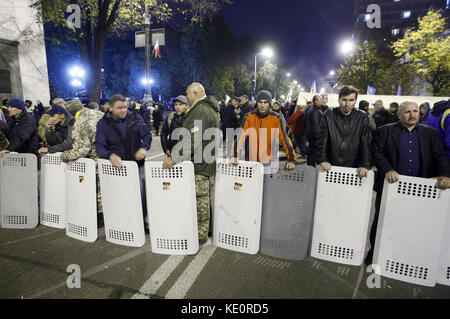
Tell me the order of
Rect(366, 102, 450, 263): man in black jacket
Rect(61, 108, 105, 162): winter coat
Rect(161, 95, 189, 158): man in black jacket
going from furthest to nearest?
Rect(161, 95, 189, 158): man in black jacket
Rect(61, 108, 105, 162): winter coat
Rect(366, 102, 450, 263): man in black jacket

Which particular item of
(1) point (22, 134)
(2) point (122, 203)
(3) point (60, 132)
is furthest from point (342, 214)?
(1) point (22, 134)

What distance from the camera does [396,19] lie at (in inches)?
3388

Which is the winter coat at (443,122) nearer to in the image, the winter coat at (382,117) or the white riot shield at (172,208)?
the white riot shield at (172,208)

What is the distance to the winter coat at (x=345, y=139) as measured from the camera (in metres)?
3.63

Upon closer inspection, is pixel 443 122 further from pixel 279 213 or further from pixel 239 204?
pixel 239 204

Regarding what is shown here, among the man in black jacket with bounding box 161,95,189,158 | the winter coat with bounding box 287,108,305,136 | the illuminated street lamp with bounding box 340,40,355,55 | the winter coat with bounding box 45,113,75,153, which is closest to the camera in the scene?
the man in black jacket with bounding box 161,95,189,158

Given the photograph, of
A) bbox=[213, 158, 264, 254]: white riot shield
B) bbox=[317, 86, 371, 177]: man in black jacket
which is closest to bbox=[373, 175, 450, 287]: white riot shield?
bbox=[317, 86, 371, 177]: man in black jacket

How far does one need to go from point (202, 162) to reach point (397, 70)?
105 feet

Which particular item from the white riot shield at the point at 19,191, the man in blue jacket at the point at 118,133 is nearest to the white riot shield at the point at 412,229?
the man in blue jacket at the point at 118,133

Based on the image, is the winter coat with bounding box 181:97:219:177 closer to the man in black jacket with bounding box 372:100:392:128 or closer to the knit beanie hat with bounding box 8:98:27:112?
the knit beanie hat with bounding box 8:98:27:112

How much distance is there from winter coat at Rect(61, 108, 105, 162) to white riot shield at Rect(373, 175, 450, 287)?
4.06m

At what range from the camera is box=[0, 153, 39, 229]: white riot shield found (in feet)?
14.4

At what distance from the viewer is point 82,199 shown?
4.02 metres

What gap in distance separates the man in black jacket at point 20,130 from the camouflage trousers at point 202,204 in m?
3.28
